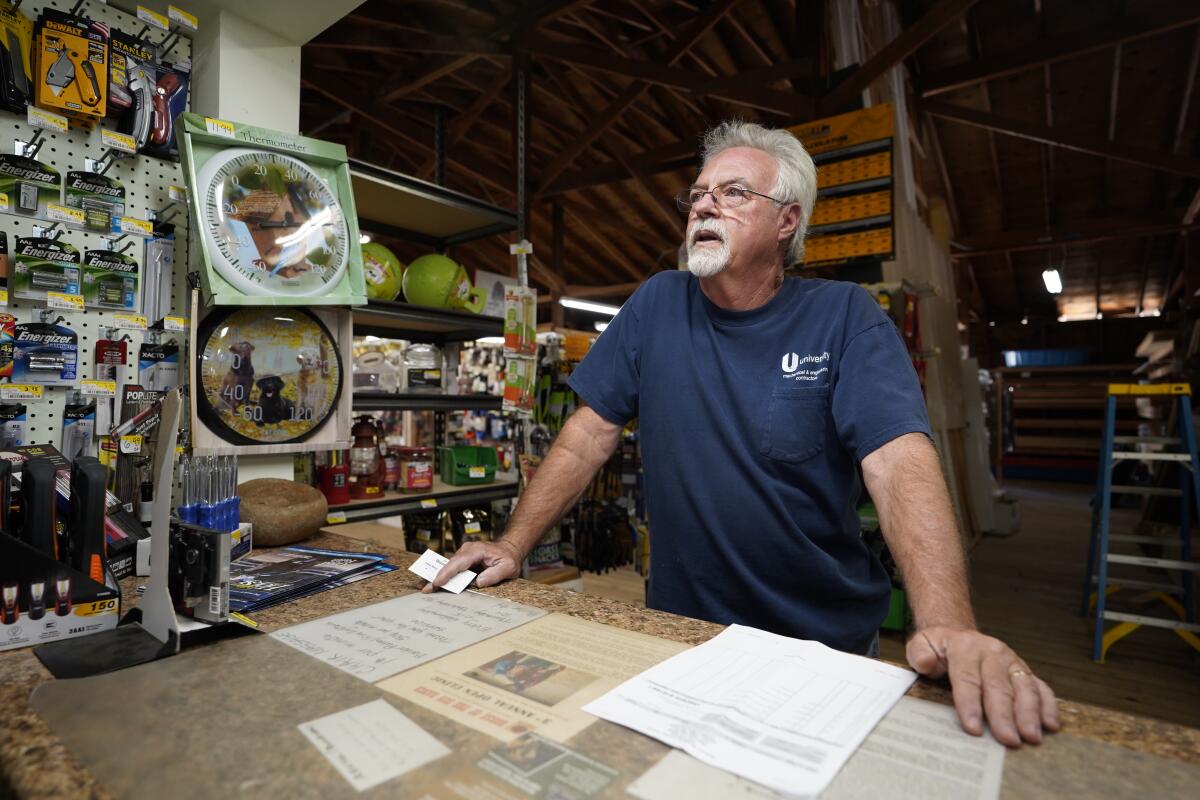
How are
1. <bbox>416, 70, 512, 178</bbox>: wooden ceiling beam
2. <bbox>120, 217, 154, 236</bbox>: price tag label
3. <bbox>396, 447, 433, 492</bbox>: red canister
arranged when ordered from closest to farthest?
1. <bbox>120, 217, 154, 236</bbox>: price tag label
2. <bbox>396, 447, 433, 492</bbox>: red canister
3. <bbox>416, 70, 512, 178</bbox>: wooden ceiling beam

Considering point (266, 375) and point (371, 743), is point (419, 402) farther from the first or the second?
point (371, 743)

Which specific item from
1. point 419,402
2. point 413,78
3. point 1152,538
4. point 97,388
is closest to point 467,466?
point 419,402

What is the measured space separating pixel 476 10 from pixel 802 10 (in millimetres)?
2734

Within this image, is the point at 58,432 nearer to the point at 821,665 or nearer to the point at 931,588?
the point at 821,665

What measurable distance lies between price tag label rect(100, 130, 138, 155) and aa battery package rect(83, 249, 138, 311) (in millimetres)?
272

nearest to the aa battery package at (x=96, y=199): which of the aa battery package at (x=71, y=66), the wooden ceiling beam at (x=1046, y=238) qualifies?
the aa battery package at (x=71, y=66)

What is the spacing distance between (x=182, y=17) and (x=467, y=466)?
1874 millimetres

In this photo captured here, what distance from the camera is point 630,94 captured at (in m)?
6.27

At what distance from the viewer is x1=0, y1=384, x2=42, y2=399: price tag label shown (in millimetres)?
1462

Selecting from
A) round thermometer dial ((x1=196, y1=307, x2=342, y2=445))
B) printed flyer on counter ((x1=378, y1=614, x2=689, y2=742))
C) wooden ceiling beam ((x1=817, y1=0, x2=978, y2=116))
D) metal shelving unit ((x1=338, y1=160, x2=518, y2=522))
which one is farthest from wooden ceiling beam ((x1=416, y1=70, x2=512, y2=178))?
printed flyer on counter ((x1=378, y1=614, x2=689, y2=742))

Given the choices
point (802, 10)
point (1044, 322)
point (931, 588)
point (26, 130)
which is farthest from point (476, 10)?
point (1044, 322)

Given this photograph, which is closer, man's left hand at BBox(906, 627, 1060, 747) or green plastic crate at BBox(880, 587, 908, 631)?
man's left hand at BBox(906, 627, 1060, 747)

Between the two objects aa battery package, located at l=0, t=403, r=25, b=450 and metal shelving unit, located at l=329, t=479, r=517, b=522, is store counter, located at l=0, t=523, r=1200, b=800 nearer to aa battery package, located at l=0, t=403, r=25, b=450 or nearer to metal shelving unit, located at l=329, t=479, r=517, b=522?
aa battery package, located at l=0, t=403, r=25, b=450

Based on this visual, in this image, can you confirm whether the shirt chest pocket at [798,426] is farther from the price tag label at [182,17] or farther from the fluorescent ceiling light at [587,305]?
the fluorescent ceiling light at [587,305]
